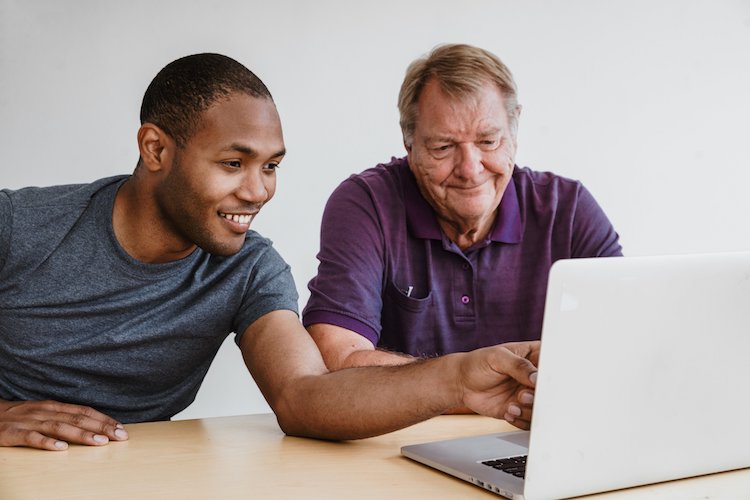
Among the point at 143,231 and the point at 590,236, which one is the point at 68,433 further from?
the point at 590,236

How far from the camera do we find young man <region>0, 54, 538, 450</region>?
1513 mm

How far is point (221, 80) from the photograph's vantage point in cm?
153

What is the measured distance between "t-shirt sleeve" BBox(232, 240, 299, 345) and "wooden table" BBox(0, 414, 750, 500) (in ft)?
0.79

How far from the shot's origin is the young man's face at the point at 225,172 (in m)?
1.50

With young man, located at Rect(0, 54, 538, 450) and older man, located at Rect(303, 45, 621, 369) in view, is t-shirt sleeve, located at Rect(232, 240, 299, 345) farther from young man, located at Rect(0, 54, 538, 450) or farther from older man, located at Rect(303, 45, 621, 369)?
older man, located at Rect(303, 45, 621, 369)

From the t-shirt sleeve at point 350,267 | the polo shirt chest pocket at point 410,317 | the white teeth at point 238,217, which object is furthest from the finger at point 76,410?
the polo shirt chest pocket at point 410,317

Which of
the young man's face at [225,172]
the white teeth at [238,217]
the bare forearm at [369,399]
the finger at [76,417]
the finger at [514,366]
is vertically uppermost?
the young man's face at [225,172]

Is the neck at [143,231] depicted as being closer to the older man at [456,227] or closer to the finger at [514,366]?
the older man at [456,227]

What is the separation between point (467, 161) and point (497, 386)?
816 millimetres

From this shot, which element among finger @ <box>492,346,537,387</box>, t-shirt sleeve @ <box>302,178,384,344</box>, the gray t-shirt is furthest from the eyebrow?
finger @ <box>492,346,537,387</box>

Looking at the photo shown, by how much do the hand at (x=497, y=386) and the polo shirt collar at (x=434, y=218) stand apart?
2.47 feet

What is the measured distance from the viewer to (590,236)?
1.97 metres

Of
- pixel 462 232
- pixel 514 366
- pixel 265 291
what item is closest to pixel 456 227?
pixel 462 232

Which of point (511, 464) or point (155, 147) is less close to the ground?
point (155, 147)
